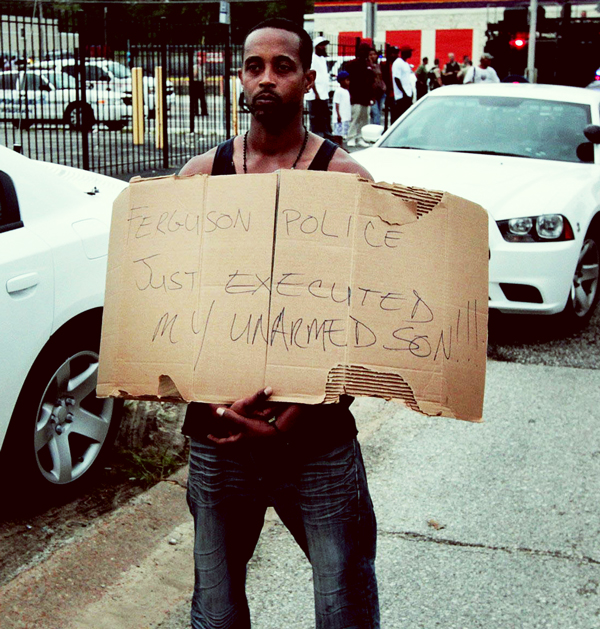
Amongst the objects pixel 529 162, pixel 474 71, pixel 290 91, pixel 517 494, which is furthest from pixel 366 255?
pixel 474 71

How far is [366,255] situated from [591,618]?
6.01 feet

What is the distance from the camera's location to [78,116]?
40.9 feet

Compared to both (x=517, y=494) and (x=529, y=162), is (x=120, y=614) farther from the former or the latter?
(x=529, y=162)

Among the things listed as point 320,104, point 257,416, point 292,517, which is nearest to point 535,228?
point 292,517

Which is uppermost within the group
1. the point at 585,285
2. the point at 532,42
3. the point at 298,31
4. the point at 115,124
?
the point at 532,42

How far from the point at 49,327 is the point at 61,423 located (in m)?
0.43

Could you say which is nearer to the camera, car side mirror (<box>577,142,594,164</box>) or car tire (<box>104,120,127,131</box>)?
car side mirror (<box>577,142,594,164</box>)

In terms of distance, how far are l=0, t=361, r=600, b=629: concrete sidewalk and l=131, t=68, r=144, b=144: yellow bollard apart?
1192 cm

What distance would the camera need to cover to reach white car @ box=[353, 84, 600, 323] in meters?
6.70

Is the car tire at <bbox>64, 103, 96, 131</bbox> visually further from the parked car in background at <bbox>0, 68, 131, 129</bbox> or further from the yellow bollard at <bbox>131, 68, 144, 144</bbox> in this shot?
the yellow bollard at <bbox>131, 68, 144, 144</bbox>

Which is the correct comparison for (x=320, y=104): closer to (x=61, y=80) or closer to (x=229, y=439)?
(x=61, y=80)

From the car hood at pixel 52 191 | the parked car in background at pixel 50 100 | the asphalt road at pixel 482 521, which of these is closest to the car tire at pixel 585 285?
the asphalt road at pixel 482 521

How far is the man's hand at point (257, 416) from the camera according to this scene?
2.13 metres

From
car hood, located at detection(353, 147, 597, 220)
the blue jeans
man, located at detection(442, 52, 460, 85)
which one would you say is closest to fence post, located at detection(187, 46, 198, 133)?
car hood, located at detection(353, 147, 597, 220)
